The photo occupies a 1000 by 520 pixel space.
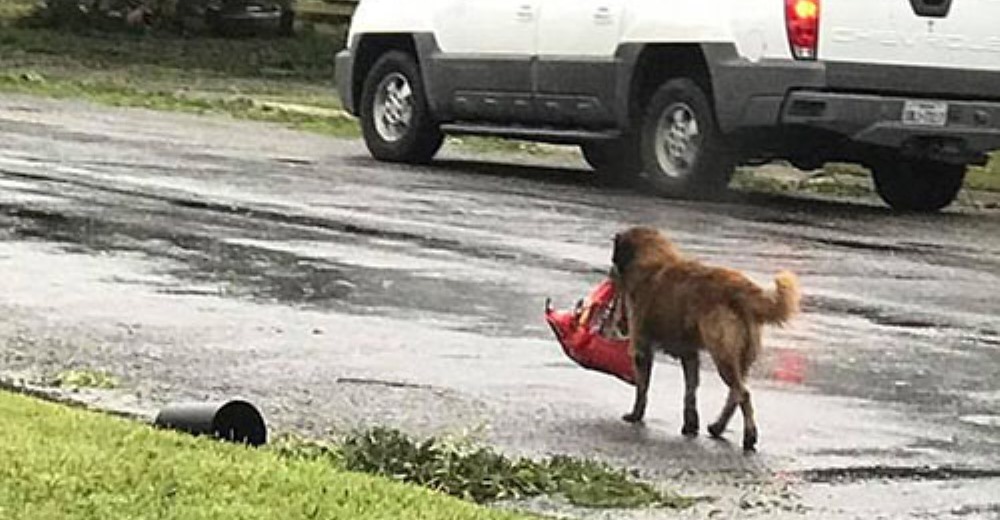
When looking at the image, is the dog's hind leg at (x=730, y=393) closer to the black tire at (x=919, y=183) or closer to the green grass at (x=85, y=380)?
the green grass at (x=85, y=380)

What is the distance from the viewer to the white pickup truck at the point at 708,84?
14500 millimetres

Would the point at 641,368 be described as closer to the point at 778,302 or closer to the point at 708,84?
the point at 778,302

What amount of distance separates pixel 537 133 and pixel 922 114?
3.04m

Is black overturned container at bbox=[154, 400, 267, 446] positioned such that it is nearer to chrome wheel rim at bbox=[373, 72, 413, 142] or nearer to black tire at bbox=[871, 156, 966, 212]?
black tire at bbox=[871, 156, 966, 212]

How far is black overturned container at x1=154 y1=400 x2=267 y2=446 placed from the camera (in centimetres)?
623

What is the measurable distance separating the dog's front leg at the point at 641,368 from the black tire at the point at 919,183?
29.7ft

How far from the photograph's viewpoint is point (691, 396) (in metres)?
7.00

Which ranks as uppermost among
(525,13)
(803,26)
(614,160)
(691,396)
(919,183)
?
(691,396)

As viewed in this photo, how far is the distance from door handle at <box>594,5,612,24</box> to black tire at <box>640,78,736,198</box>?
0.62 metres

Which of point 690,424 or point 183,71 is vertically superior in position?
point 690,424

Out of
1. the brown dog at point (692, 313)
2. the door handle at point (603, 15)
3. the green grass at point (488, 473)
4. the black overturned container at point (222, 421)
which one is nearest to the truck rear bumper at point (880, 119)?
the door handle at point (603, 15)

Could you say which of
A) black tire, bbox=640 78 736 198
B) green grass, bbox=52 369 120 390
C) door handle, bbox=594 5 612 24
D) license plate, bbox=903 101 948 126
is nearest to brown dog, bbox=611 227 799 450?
green grass, bbox=52 369 120 390

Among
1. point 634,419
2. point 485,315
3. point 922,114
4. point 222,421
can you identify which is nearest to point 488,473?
point 222,421

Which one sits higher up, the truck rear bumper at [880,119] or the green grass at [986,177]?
the truck rear bumper at [880,119]
